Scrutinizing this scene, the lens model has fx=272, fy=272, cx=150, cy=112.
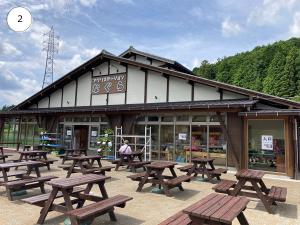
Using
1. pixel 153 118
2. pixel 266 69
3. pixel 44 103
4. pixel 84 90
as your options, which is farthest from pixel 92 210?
pixel 266 69

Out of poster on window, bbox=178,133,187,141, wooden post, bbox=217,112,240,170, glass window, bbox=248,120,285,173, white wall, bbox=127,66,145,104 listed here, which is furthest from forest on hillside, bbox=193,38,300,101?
wooden post, bbox=217,112,240,170

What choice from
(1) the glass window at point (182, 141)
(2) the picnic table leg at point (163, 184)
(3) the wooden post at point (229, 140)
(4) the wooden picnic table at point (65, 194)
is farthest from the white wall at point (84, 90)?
(4) the wooden picnic table at point (65, 194)

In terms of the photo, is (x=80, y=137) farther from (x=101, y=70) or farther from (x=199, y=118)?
(x=199, y=118)

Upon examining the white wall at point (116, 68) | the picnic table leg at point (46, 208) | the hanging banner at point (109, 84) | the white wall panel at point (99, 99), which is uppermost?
the white wall at point (116, 68)

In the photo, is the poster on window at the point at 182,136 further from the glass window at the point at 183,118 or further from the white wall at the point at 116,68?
the white wall at the point at 116,68

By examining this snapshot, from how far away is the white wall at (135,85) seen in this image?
14.1m

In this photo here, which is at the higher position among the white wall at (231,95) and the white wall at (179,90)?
the white wall at (179,90)

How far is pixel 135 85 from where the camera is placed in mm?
14375

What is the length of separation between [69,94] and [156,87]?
6441 millimetres

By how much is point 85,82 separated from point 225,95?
28.7 feet

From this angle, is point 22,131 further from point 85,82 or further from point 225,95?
point 225,95

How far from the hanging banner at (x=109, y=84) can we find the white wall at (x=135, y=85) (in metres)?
0.34

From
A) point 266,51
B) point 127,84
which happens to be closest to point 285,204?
point 127,84

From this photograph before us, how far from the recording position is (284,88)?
41281mm
